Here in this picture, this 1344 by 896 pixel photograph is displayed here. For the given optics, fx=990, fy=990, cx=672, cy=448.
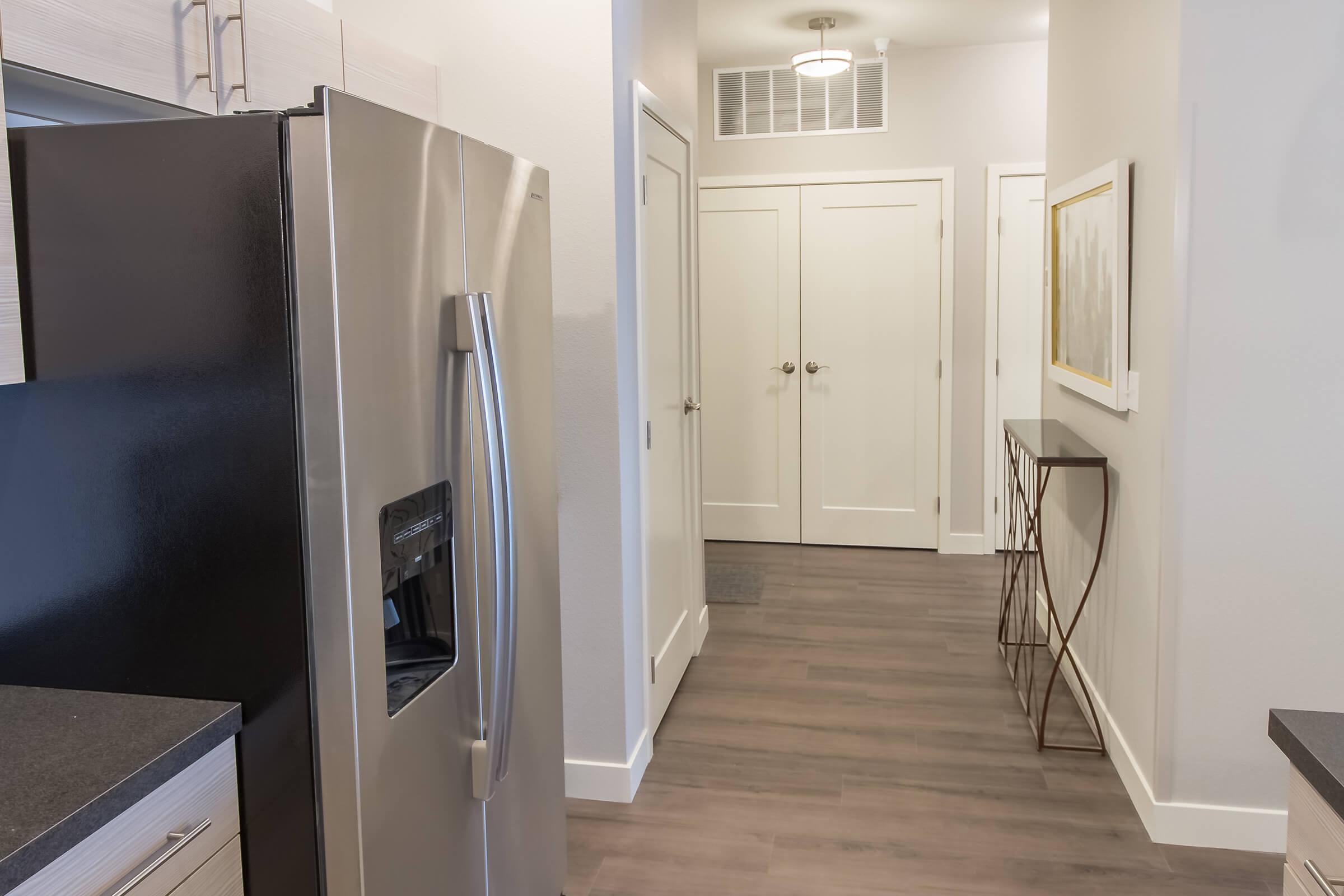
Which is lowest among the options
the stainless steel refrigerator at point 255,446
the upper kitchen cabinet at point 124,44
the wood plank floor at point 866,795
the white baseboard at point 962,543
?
the wood plank floor at point 866,795

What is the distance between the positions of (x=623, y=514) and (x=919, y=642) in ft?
6.17

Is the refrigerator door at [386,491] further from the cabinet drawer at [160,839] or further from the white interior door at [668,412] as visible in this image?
the white interior door at [668,412]

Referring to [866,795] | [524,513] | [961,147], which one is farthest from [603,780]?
[961,147]

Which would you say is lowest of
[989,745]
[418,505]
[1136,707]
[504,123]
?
[989,745]

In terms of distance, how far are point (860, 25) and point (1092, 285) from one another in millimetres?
2264

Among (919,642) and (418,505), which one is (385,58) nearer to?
(418,505)

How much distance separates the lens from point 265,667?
1388 millimetres

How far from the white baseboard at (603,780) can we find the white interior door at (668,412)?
28 cm

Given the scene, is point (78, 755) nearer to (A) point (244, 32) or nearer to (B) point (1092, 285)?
(A) point (244, 32)

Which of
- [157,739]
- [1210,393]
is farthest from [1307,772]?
[1210,393]

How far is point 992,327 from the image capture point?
5352 millimetres

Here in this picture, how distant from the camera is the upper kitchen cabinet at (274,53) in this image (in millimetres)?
1849

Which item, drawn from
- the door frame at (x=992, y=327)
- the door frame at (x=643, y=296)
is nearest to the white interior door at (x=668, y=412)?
the door frame at (x=643, y=296)

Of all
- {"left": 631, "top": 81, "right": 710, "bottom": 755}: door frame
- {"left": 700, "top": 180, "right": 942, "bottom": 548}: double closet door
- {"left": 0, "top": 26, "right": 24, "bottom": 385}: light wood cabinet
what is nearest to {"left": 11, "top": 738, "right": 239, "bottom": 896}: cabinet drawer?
{"left": 0, "top": 26, "right": 24, "bottom": 385}: light wood cabinet
